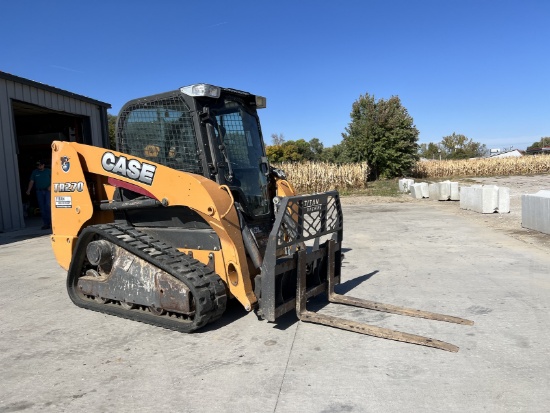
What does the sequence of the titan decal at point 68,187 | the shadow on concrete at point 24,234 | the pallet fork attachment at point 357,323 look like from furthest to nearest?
the shadow on concrete at point 24,234, the titan decal at point 68,187, the pallet fork attachment at point 357,323

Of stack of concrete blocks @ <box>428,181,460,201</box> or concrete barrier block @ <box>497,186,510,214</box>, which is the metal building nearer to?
stack of concrete blocks @ <box>428,181,460,201</box>

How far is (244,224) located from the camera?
441 cm

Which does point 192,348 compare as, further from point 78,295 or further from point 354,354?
point 78,295

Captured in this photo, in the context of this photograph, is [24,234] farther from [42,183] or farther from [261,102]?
[261,102]

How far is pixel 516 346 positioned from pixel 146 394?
316 cm

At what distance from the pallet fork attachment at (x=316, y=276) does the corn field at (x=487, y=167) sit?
39407mm

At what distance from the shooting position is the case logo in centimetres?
457

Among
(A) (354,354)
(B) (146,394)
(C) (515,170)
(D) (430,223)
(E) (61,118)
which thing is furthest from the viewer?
(C) (515,170)

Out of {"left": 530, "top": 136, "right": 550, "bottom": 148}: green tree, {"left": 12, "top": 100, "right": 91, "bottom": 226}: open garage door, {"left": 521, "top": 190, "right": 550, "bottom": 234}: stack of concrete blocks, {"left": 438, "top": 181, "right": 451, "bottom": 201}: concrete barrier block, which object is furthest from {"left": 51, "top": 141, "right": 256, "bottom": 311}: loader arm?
{"left": 530, "top": 136, "right": 550, "bottom": 148}: green tree

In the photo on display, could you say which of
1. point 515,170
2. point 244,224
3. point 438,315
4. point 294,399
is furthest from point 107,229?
point 515,170

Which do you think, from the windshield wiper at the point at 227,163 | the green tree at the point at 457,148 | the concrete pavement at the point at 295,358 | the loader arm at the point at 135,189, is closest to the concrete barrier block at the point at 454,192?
the concrete pavement at the point at 295,358

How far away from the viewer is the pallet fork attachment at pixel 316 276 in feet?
13.4

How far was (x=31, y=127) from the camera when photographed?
18.8m

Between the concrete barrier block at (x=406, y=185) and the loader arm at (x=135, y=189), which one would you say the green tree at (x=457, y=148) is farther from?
the loader arm at (x=135, y=189)
